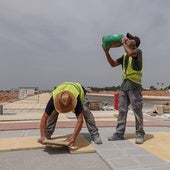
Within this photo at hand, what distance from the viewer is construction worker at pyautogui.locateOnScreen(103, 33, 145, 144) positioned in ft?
22.0

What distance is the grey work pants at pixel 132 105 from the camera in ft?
23.0

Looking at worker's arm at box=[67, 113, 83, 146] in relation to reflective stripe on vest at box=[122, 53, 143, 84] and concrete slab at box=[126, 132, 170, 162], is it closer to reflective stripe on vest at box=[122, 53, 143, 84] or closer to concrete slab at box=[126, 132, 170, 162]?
concrete slab at box=[126, 132, 170, 162]

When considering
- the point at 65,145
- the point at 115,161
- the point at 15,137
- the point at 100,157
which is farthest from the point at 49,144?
the point at 15,137

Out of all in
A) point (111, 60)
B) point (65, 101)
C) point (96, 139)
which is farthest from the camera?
point (111, 60)

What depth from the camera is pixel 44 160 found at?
5414mm

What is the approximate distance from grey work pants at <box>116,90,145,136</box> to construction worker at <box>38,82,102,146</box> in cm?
65

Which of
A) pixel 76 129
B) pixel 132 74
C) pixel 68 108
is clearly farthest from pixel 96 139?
pixel 132 74

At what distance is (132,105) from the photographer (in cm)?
707

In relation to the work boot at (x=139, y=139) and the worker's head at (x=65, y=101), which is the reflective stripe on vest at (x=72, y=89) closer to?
the worker's head at (x=65, y=101)

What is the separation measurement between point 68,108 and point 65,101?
0.16 meters

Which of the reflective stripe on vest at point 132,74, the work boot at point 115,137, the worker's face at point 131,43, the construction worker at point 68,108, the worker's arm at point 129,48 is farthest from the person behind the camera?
the work boot at point 115,137

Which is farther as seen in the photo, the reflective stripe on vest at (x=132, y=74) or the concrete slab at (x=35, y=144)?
the reflective stripe on vest at (x=132, y=74)

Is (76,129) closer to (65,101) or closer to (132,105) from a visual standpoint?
(65,101)

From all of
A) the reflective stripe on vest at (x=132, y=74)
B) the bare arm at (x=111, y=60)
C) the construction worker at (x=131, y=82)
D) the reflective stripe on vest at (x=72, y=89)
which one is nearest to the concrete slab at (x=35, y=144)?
the construction worker at (x=131, y=82)
